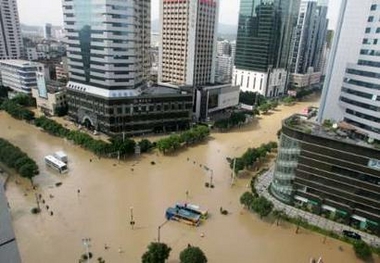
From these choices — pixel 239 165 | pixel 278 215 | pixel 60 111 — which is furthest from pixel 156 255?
pixel 60 111

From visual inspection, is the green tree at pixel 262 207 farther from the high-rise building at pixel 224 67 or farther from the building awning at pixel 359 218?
the high-rise building at pixel 224 67

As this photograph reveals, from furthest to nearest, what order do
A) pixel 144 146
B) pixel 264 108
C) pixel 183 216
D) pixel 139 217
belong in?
pixel 264 108 → pixel 144 146 → pixel 139 217 → pixel 183 216

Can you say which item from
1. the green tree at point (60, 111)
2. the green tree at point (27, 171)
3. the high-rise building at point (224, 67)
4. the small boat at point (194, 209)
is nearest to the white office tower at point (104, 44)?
the green tree at point (60, 111)

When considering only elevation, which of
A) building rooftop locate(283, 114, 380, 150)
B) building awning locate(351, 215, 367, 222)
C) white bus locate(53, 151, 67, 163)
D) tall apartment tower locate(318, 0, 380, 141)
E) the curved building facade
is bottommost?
white bus locate(53, 151, 67, 163)

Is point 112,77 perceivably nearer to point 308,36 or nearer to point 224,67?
point 224,67

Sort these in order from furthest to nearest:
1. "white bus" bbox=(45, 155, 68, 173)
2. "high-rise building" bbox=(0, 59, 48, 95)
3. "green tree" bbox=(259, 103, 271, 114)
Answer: "green tree" bbox=(259, 103, 271, 114)
"high-rise building" bbox=(0, 59, 48, 95)
"white bus" bbox=(45, 155, 68, 173)

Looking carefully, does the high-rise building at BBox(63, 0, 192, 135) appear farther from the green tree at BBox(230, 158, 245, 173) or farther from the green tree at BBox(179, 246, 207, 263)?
the green tree at BBox(179, 246, 207, 263)

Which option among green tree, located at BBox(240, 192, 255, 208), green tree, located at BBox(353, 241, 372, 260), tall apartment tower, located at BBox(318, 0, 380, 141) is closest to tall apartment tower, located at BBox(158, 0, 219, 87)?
tall apartment tower, located at BBox(318, 0, 380, 141)
